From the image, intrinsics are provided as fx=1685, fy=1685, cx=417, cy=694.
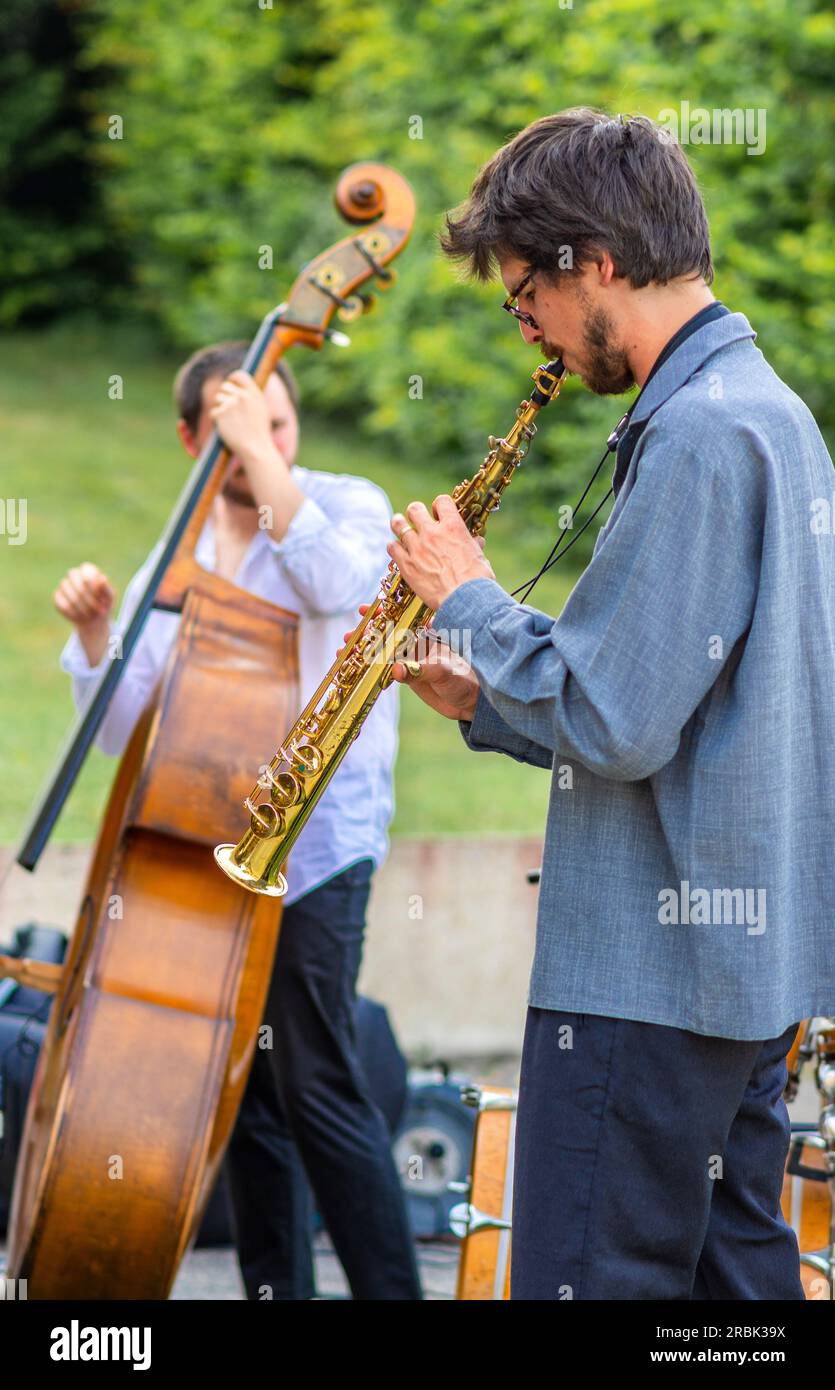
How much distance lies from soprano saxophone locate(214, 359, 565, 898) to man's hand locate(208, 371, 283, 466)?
87 centimetres

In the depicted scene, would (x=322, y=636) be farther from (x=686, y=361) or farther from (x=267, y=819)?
(x=686, y=361)

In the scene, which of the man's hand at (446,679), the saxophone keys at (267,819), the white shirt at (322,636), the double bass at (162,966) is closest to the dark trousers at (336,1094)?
the white shirt at (322,636)

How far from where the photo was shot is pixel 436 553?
1.93 m

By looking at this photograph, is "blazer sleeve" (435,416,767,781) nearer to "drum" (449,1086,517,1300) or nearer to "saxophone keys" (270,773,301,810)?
"saxophone keys" (270,773,301,810)

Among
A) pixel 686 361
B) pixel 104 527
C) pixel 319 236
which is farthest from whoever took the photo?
pixel 319 236

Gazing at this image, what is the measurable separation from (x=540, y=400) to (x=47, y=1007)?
2.37 m

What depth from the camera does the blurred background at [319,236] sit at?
6.82m

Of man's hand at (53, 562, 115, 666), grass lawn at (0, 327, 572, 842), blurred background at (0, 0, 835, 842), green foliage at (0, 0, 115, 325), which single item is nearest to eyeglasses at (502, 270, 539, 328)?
man's hand at (53, 562, 115, 666)

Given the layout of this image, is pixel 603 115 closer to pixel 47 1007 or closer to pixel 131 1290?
pixel 131 1290

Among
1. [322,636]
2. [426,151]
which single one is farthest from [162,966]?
[426,151]

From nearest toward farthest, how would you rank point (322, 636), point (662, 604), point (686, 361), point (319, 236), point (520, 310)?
point (662, 604)
point (686, 361)
point (520, 310)
point (322, 636)
point (319, 236)

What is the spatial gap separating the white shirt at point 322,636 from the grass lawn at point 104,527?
2943 millimetres

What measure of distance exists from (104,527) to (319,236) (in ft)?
7.38
